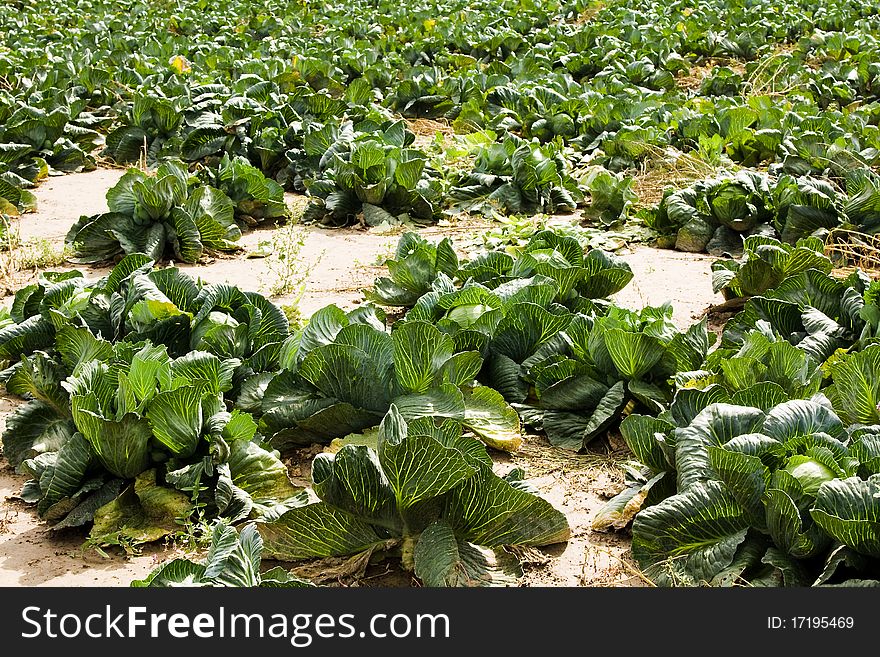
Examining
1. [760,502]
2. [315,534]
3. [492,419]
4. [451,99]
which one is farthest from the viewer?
[451,99]

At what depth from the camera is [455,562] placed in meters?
3.09

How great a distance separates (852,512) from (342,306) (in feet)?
10.9

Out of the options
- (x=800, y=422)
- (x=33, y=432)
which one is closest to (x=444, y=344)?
(x=800, y=422)

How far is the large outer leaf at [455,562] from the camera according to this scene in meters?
3.05

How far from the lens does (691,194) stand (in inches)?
259

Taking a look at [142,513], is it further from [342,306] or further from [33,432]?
[342,306]

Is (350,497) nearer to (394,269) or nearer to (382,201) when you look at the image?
(394,269)

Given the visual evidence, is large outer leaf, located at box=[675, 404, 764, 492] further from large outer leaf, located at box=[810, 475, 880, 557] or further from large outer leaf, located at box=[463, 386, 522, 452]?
large outer leaf, located at box=[463, 386, 522, 452]

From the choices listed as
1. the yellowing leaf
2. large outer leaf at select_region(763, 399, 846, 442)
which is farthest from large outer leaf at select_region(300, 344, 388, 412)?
the yellowing leaf

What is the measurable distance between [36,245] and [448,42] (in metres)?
8.44

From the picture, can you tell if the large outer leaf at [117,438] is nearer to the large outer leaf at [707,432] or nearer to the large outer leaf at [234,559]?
the large outer leaf at [234,559]

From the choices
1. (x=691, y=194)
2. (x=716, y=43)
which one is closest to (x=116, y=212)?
(x=691, y=194)

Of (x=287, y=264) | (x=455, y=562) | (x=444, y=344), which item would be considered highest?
(x=444, y=344)

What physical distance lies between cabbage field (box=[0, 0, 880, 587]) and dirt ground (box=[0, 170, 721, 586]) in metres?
0.02
